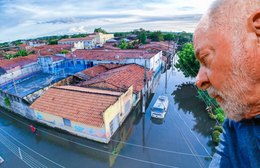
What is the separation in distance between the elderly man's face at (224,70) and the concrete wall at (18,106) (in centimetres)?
1520

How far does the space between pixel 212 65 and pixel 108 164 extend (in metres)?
9.91

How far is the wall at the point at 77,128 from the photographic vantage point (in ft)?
35.9

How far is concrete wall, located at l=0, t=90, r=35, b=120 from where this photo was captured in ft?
46.7

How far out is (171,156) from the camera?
995 cm

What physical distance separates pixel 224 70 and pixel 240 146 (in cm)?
65

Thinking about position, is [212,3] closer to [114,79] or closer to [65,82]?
[114,79]

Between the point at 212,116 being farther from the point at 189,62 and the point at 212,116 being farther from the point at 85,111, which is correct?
the point at 85,111

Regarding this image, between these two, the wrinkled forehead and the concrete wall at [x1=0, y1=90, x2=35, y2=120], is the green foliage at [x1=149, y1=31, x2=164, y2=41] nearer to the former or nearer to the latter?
the concrete wall at [x1=0, y1=90, x2=35, y2=120]

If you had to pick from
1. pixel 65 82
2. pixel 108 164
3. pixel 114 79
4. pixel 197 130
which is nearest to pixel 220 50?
pixel 108 164

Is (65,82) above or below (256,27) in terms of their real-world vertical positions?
below

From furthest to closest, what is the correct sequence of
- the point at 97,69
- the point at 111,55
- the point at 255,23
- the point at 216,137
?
the point at 111,55, the point at 97,69, the point at 216,137, the point at 255,23

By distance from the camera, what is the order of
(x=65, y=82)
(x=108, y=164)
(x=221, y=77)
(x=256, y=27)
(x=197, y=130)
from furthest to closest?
(x=65, y=82), (x=197, y=130), (x=108, y=164), (x=221, y=77), (x=256, y=27)

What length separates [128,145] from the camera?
11.0 metres

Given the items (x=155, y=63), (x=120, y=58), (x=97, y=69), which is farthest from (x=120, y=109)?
(x=155, y=63)
